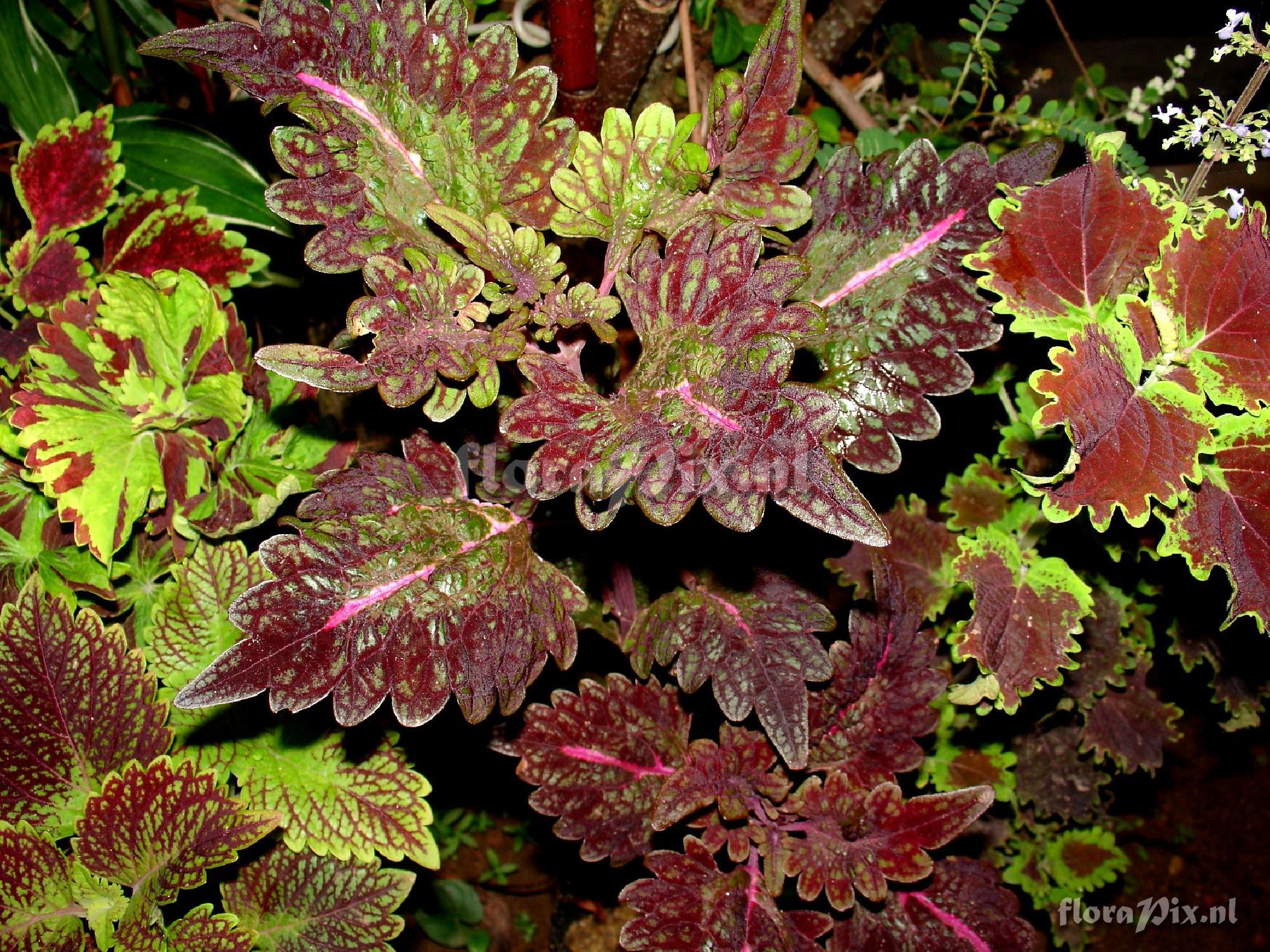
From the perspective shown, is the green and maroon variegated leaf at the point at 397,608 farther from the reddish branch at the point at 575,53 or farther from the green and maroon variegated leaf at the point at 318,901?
the reddish branch at the point at 575,53

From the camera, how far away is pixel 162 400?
3.71 feet

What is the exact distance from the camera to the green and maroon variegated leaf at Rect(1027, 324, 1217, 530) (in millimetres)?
837

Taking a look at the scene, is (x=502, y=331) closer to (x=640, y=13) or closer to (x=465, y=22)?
(x=465, y=22)

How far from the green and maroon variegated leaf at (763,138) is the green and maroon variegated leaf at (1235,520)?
463 millimetres

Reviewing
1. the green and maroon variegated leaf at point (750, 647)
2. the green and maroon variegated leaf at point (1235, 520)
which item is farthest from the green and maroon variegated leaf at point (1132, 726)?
the green and maroon variegated leaf at point (750, 647)

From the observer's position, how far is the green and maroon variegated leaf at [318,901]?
1036 millimetres

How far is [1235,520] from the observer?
922mm

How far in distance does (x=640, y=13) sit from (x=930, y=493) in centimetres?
80

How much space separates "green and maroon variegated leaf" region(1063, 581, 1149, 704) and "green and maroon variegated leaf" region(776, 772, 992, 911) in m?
0.32

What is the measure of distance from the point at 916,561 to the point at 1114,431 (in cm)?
38

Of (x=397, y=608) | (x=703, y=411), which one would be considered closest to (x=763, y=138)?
(x=703, y=411)

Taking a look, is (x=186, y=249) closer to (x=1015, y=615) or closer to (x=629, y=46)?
(x=629, y=46)

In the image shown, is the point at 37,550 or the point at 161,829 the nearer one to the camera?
the point at 161,829

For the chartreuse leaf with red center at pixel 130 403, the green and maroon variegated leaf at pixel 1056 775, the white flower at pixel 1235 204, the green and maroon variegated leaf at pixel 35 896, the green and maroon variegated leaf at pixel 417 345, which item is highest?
the green and maroon variegated leaf at pixel 417 345
